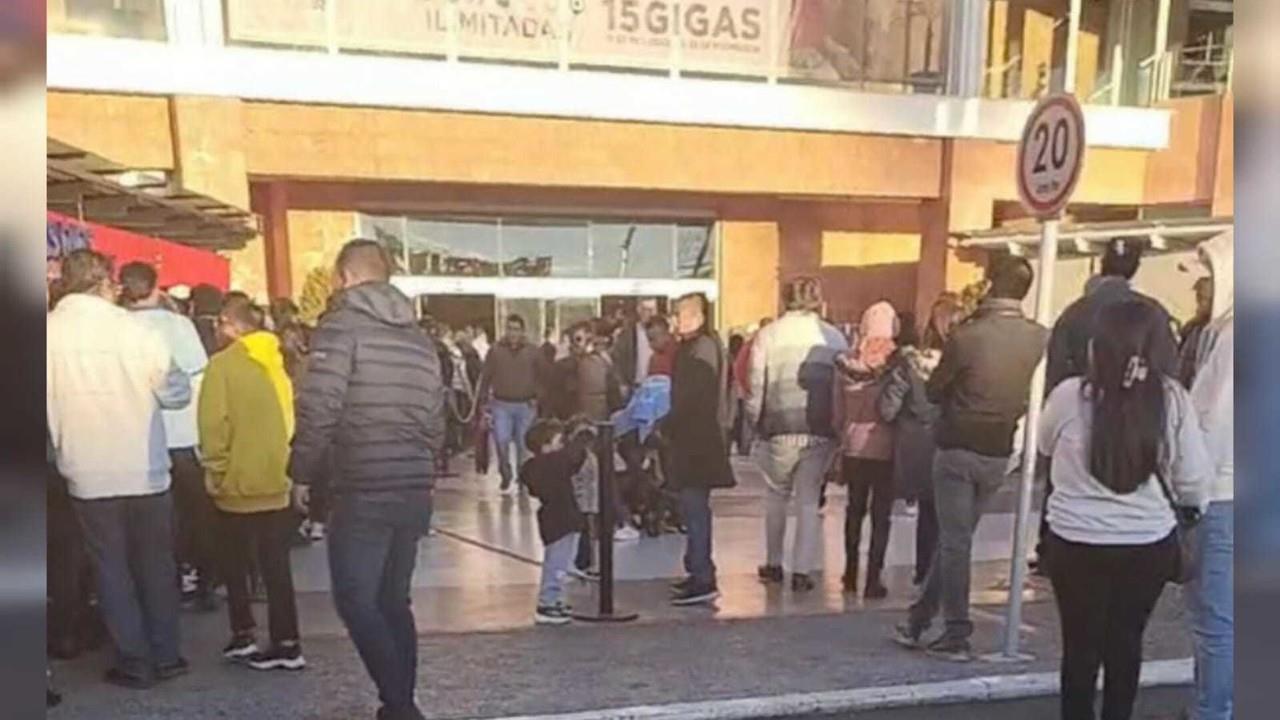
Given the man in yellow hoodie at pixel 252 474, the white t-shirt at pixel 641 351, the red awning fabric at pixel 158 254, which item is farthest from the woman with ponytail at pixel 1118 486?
the white t-shirt at pixel 641 351

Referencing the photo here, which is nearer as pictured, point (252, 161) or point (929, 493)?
point (929, 493)

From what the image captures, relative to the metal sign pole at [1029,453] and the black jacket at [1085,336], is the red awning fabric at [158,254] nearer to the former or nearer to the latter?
the black jacket at [1085,336]

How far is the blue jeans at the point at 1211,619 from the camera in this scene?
11.7 ft

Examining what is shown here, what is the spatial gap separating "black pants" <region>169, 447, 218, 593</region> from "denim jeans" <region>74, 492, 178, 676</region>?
0.82 metres

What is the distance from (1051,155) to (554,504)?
2.95 metres

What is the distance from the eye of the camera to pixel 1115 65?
1881 cm

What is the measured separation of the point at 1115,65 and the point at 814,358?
15.2 metres

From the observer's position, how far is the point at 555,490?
5.75 m

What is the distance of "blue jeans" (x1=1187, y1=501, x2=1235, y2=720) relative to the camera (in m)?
3.56

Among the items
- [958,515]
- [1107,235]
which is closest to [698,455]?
[958,515]

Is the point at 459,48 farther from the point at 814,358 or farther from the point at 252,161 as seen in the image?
the point at 814,358

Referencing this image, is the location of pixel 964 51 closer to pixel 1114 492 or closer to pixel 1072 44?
pixel 1072 44

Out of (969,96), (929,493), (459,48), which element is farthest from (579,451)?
(969,96)

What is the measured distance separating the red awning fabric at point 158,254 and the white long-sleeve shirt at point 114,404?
458mm
